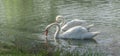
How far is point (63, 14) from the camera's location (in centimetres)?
2350

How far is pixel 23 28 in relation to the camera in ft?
64.6

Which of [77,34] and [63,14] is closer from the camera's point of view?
[77,34]

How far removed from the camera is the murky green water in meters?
17.0

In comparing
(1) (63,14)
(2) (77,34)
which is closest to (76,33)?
(2) (77,34)

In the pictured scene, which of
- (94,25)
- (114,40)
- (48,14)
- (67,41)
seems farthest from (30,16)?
(114,40)

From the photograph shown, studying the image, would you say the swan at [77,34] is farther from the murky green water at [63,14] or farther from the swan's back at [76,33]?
the murky green water at [63,14]

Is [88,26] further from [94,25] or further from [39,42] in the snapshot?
[39,42]

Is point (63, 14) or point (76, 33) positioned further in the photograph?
point (63, 14)

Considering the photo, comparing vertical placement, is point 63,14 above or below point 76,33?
below

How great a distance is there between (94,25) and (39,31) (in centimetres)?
311

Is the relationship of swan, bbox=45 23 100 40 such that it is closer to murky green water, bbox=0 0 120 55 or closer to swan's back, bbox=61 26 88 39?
swan's back, bbox=61 26 88 39

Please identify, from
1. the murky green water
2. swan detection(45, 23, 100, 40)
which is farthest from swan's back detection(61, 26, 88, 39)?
the murky green water

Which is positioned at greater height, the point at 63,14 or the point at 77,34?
the point at 77,34

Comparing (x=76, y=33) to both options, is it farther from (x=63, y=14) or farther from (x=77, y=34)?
(x=63, y=14)
